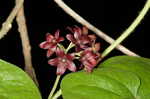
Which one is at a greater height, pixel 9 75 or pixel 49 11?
pixel 9 75

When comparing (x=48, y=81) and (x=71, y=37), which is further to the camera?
(x=48, y=81)

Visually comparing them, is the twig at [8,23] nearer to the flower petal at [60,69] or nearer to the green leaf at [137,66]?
the flower petal at [60,69]

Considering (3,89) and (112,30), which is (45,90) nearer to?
(112,30)

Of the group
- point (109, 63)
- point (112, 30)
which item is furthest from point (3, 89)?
point (112, 30)

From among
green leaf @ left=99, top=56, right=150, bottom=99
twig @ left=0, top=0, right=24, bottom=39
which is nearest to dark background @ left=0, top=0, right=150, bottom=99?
twig @ left=0, top=0, right=24, bottom=39

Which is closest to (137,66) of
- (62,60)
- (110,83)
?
(110,83)

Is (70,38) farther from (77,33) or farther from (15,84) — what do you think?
(15,84)

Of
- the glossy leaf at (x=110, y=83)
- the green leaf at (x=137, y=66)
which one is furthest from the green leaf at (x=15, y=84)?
the green leaf at (x=137, y=66)
